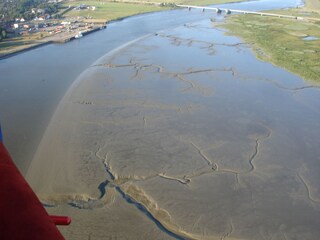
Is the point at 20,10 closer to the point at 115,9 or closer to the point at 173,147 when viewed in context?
the point at 115,9

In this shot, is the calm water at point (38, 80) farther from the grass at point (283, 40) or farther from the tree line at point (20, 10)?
the tree line at point (20, 10)

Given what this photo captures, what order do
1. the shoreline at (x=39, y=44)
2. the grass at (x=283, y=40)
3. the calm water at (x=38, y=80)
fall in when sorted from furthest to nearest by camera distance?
the shoreline at (x=39, y=44) < the grass at (x=283, y=40) < the calm water at (x=38, y=80)

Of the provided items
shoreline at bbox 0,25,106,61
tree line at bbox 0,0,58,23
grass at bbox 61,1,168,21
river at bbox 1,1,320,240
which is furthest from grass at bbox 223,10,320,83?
tree line at bbox 0,0,58,23

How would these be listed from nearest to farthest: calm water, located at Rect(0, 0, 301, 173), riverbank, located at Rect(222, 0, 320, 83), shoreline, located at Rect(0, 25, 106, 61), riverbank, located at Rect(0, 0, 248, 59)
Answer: calm water, located at Rect(0, 0, 301, 173) < riverbank, located at Rect(222, 0, 320, 83) < shoreline, located at Rect(0, 25, 106, 61) < riverbank, located at Rect(0, 0, 248, 59)

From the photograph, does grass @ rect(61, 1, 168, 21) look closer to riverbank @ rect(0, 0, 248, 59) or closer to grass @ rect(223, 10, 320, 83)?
riverbank @ rect(0, 0, 248, 59)

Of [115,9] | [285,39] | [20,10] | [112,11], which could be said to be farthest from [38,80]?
[115,9]

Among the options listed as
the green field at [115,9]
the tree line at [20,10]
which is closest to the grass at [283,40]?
the green field at [115,9]

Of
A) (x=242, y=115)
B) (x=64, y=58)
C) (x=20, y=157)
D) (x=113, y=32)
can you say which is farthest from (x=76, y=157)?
(x=113, y=32)

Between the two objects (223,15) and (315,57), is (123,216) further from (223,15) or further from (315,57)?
(223,15)
